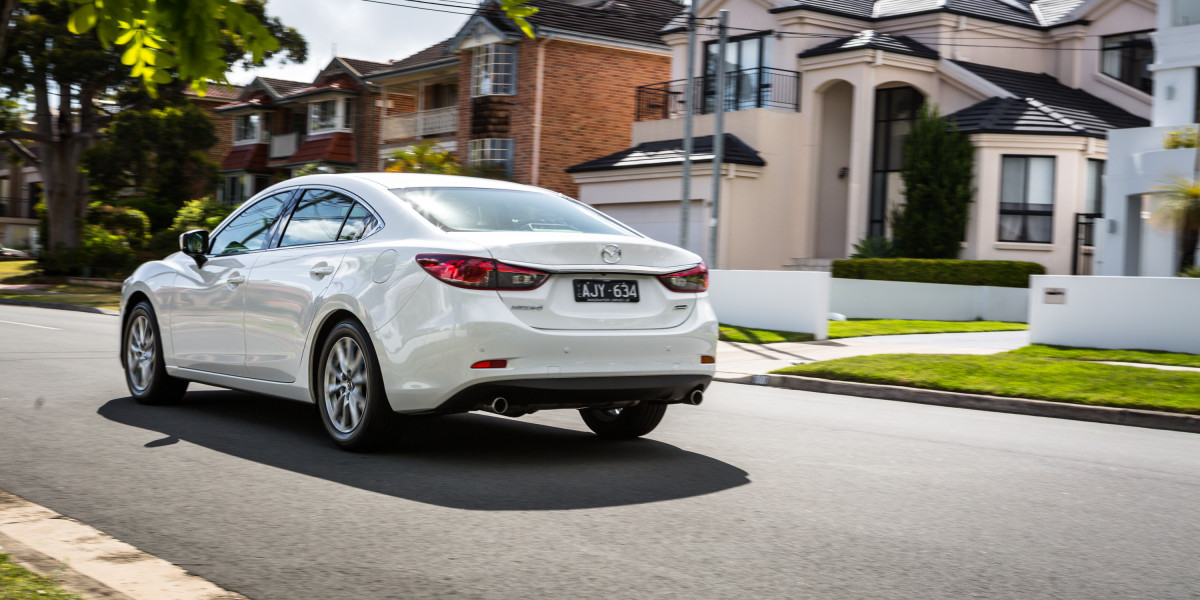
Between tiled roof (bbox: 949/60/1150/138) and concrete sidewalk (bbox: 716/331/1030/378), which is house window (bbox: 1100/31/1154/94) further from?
concrete sidewalk (bbox: 716/331/1030/378)

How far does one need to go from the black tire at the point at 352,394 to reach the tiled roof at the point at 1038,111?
2463cm

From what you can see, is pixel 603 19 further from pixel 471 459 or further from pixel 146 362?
pixel 471 459

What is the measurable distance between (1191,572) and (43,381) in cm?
920

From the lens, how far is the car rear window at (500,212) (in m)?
6.85

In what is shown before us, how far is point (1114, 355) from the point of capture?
16.1 m

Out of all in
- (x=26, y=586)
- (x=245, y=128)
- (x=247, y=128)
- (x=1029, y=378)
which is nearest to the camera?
(x=26, y=586)

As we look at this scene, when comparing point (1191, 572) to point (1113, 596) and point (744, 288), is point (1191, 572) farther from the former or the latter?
point (744, 288)

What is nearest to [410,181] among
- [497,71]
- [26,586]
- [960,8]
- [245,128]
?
[26,586]

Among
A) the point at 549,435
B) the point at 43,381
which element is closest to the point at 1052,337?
the point at 549,435

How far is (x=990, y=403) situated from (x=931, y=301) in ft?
49.2

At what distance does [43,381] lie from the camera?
10500 mm

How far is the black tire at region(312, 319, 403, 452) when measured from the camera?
6578 millimetres

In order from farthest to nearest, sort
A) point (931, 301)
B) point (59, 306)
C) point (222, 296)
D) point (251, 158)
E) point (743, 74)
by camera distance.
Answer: point (251, 158), point (743, 74), point (59, 306), point (931, 301), point (222, 296)

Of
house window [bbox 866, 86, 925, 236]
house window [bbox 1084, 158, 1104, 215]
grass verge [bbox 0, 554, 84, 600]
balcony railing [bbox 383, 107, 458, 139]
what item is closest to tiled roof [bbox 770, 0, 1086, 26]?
house window [bbox 866, 86, 925, 236]
